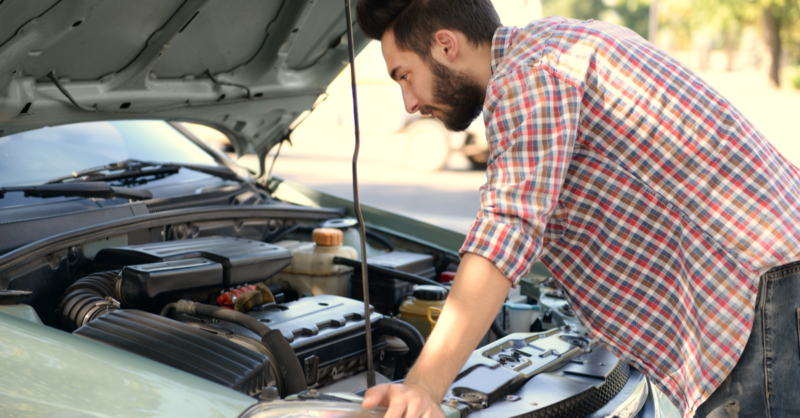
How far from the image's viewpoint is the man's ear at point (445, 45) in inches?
48.7

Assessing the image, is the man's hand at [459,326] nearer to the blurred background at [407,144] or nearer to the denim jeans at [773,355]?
the denim jeans at [773,355]

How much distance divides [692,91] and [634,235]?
283mm

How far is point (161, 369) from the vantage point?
122 centimetres

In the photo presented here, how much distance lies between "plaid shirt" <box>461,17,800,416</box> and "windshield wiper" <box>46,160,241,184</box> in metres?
1.63

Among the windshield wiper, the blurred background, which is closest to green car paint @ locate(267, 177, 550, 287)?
the windshield wiper

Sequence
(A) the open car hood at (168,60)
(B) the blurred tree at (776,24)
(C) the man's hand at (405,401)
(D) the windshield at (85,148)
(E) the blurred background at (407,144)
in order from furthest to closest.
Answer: (B) the blurred tree at (776,24) < (E) the blurred background at (407,144) < (D) the windshield at (85,148) < (A) the open car hood at (168,60) < (C) the man's hand at (405,401)

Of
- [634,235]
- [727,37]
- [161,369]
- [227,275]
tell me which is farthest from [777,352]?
[727,37]

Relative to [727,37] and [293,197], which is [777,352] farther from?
[727,37]

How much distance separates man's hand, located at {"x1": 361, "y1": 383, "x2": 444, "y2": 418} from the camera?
92cm

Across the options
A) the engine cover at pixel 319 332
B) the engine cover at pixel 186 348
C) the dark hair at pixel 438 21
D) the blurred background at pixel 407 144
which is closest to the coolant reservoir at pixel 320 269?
the engine cover at pixel 319 332

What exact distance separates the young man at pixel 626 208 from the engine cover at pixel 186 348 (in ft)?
1.45

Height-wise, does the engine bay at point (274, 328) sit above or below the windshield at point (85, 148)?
below

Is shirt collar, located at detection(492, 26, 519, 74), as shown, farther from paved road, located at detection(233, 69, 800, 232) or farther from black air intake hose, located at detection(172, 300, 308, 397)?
paved road, located at detection(233, 69, 800, 232)

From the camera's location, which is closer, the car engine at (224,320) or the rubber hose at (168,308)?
the car engine at (224,320)
